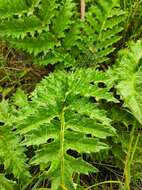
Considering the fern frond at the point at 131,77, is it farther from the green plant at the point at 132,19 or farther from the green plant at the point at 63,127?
the green plant at the point at 132,19

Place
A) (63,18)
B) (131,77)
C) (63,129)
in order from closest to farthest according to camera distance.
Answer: (63,129) < (131,77) < (63,18)

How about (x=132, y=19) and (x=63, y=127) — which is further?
A: (x=132, y=19)

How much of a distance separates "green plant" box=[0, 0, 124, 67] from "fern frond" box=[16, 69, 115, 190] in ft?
0.97

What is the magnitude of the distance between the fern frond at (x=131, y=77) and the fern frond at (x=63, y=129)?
0.10 metres

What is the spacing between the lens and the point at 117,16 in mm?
1938

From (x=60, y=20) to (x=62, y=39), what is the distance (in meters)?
0.10

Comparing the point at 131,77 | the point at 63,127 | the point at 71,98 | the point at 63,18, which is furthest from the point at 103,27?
the point at 63,127

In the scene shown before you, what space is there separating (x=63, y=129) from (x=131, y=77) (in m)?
Answer: 0.36

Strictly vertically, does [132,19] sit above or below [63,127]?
above

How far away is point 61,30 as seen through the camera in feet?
5.92

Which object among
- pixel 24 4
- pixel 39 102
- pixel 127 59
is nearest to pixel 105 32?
pixel 127 59

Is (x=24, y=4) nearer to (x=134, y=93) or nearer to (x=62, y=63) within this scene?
(x=62, y=63)

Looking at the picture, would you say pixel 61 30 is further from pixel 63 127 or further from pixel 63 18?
pixel 63 127

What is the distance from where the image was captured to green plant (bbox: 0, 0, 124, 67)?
1778 mm
